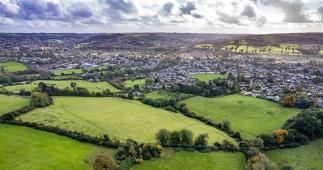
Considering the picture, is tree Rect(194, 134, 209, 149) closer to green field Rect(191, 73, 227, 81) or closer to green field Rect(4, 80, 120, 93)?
green field Rect(4, 80, 120, 93)

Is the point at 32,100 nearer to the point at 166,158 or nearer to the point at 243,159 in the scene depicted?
the point at 166,158

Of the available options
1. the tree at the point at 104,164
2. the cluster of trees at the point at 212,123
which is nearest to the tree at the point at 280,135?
the cluster of trees at the point at 212,123

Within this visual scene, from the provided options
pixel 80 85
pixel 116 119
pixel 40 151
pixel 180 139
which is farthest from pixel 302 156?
pixel 80 85

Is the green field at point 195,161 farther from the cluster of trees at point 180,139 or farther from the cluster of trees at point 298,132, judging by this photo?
the cluster of trees at point 298,132

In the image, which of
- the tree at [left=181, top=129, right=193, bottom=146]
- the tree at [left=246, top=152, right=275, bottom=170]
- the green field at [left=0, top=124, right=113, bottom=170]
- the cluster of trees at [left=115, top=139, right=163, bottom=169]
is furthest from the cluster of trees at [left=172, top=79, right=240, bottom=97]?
the green field at [left=0, top=124, right=113, bottom=170]

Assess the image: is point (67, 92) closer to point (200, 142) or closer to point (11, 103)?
point (11, 103)

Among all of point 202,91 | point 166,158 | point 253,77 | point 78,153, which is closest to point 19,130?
point 78,153
